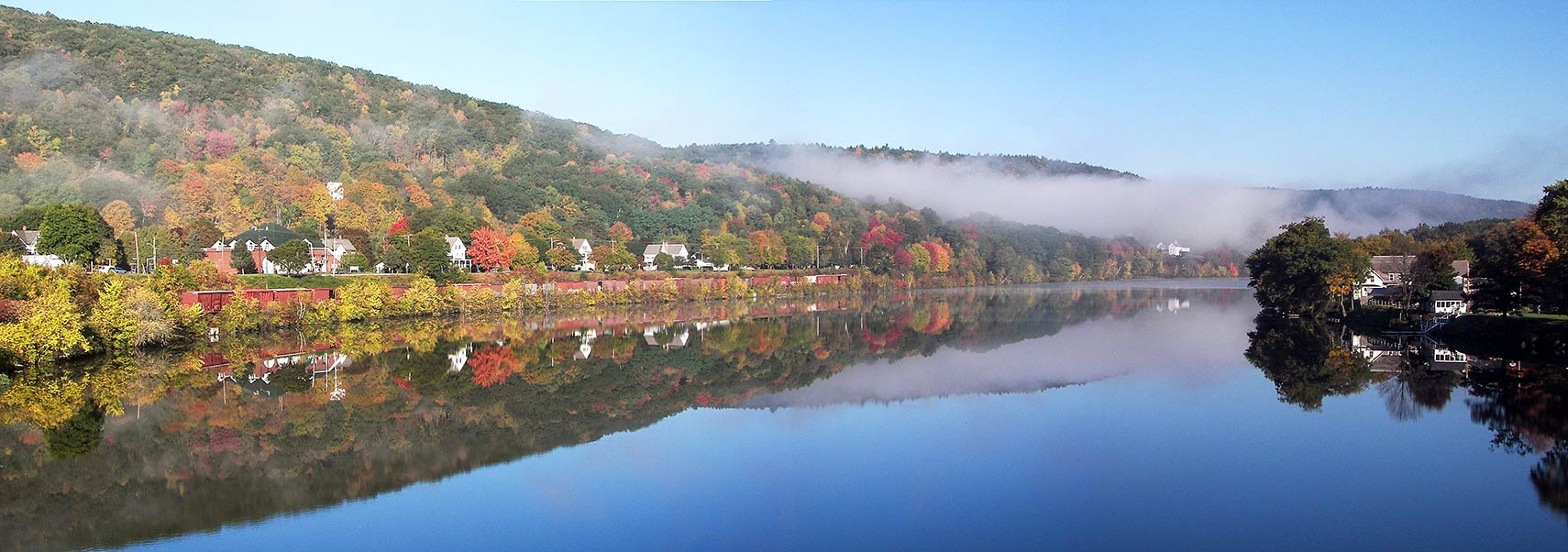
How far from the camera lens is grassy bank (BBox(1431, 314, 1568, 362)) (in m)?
21.6

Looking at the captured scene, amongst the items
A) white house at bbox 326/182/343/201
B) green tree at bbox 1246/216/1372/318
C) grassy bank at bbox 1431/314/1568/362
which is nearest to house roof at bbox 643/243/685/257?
white house at bbox 326/182/343/201

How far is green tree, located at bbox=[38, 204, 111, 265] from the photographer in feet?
112

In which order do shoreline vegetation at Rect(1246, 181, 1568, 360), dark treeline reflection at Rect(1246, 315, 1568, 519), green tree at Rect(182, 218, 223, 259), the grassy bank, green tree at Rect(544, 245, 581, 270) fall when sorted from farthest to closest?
green tree at Rect(544, 245, 581, 270)
green tree at Rect(182, 218, 223, 259)
shoreline vegetation at Rect(1246, 181, 1568, 360)
the grassy bank
dark treeline reflection at Rect(1246, 315, 1568, 519)

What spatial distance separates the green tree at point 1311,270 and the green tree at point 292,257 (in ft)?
119

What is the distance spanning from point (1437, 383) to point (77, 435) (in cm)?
2231

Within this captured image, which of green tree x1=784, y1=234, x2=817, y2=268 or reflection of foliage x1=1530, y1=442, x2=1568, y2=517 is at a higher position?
green tree x1=784, y1=234, x2=817, y2=268

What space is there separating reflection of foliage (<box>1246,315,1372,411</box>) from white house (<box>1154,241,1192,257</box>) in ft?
272

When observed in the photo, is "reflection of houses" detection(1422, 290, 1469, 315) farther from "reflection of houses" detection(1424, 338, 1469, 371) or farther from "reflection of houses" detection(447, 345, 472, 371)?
"reflection of houses" detection(447, 345, 472, 371)

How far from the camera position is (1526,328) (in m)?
23.1

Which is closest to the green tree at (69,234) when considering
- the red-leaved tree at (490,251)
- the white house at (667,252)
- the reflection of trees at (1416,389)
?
the red-leaved tree at (490,251)

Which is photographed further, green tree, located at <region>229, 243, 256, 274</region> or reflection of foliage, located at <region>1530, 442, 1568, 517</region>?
green tree, located at <region>229, 243, 256, 274</region>

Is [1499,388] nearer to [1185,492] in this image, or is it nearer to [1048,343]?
[1185,492]

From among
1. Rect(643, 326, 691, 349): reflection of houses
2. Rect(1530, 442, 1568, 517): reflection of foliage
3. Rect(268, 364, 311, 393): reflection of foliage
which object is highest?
→ Rect(1530, 442, 1568, 517): reflection of foliage

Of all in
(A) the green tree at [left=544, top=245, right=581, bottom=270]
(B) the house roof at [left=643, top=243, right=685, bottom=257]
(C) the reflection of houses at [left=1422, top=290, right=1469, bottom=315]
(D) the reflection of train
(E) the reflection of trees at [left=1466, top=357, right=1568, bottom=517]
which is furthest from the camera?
(B) the house roof at [left=643, top=243, right=685, bottom=257]
